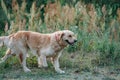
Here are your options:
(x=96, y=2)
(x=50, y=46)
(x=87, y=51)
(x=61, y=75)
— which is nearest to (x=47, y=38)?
(x=50, y=46)

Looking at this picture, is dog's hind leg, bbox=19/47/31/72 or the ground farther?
dog's hind leg, bbox=19/47/31/72

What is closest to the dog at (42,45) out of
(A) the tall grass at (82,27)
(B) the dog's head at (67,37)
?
(B) the dog's head at (67,37)

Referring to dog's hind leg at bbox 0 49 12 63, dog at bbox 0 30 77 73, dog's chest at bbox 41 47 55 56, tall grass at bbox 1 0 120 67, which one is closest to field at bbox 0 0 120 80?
tall grass at bbox 1 0 120 67

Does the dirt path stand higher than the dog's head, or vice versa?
the dog's head

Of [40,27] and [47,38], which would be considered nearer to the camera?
[47,38]

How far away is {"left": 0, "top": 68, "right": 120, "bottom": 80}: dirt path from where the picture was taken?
10.2 m

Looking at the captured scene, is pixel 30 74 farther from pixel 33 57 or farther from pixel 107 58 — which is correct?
pixel 107 58

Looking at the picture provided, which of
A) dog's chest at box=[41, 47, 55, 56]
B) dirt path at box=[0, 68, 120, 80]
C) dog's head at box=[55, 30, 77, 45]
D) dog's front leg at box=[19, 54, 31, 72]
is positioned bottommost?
dirt path at box=[0, 68, 120, 80]

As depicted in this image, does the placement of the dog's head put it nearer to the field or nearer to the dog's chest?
the dog's chest

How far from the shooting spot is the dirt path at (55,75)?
403 inches

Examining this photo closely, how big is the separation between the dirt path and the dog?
174 mm

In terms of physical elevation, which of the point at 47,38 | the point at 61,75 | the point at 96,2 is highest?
the point at 96,2

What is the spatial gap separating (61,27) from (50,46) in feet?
6.70

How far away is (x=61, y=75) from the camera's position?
10.5 m
